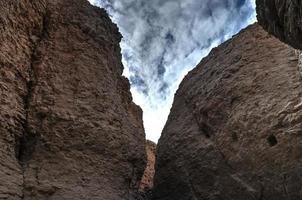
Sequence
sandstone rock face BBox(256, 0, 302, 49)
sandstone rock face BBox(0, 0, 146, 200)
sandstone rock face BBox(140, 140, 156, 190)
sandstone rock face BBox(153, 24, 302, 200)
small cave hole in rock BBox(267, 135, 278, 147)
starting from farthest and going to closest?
1. sandstone rock face BBox(140, 140, 156, 190)
2. small cave hole in rock BBox(267, 135, 278, 147)
3. sandstone rock face BBox(153, 24, 302, 200)
4. sandstone rock face BBox(0, 0, 146, 200)
5. sandstone rock face BBox(256, 0, 302, 49)

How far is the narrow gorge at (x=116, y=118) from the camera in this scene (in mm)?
9211

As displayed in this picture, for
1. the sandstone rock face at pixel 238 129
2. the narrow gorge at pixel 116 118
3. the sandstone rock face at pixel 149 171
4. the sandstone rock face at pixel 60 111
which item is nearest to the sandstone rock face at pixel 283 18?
the narrow gorge at pixel 116 118

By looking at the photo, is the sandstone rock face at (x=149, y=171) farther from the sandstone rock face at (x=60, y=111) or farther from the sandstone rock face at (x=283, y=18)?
the sandstone rock face at (x=283, y=18)

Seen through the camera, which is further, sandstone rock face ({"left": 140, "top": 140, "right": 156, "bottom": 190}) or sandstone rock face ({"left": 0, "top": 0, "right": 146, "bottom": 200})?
sandstone rock face ({"left": 140, "top": 140, "right": 156, "bottom": 190})

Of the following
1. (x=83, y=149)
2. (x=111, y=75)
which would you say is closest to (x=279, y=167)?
(x=83, y=149)

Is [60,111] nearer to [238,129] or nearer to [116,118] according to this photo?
[116,118]

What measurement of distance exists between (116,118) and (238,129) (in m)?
3.26

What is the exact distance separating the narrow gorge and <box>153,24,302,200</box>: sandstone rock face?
0.03m

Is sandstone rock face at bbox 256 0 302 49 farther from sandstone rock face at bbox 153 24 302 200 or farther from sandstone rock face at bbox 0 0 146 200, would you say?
sandstone rock face at bbox 0 0 146 200

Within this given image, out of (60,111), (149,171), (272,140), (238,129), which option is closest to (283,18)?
(272,140)

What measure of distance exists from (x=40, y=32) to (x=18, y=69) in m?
2.18

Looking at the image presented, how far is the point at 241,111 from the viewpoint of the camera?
11.5 meters

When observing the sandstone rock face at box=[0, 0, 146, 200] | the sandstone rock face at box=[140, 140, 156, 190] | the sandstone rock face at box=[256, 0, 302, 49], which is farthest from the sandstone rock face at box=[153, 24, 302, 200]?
the sandstone rock face at box=[140, 140, 156, 190]

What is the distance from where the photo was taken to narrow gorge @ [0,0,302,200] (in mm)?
9211
